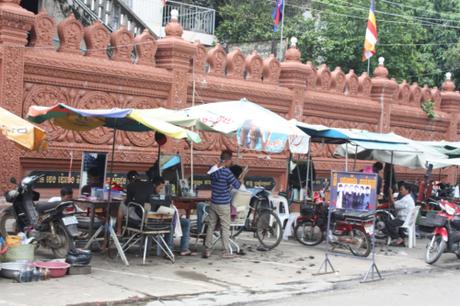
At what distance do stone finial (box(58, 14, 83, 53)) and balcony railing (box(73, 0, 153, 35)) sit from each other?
5.35 meters

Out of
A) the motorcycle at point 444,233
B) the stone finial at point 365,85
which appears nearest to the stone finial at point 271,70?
the stone finial at point 365,85

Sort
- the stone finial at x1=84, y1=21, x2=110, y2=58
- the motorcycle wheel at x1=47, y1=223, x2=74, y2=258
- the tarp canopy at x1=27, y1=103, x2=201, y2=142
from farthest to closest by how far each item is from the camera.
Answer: the stone finial at x1=84, y1=21, x2=110, y2=58 < the motorcycle wheel at x1=47, y1=223, x2=74, y2=258 < the tarp canopy at x1=27, y1=103, x2=201, y2=142

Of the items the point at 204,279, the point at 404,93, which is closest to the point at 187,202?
the point at 204,279

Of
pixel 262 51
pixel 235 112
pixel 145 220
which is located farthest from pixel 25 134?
pixel 262 51

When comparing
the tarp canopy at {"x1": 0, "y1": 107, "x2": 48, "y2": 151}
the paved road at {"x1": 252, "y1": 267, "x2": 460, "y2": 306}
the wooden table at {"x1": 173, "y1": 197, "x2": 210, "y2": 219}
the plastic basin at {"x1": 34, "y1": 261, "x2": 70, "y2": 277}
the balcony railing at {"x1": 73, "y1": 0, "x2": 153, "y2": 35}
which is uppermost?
the balcony railing at {"x1": 73, "y1": 0, "x2": 153, "y2": 35}

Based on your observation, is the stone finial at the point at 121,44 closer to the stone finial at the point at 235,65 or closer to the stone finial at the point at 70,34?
the stone finial at the point at 70,34

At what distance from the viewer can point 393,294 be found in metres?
8.80

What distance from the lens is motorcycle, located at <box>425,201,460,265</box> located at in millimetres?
11430

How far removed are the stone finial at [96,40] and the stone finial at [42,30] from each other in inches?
34.2

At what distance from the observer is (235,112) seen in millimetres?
11031

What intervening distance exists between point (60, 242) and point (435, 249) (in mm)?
6778

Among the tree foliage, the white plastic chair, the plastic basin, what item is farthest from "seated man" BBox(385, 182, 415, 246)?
the tree foliage

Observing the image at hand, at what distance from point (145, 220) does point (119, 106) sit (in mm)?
4608

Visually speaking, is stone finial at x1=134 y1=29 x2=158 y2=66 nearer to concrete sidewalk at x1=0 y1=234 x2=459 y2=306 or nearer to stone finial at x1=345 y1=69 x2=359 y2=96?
concrete sidewalk at x1=0 y1=234 x2=459 y2=306
